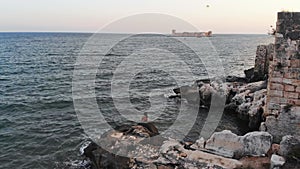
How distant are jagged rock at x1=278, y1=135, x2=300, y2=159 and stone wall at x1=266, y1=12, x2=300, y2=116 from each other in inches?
54.7

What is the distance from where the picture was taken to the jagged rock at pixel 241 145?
999cm

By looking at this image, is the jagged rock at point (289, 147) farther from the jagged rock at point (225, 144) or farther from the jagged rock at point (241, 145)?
the jagged rock at point (225, 144)

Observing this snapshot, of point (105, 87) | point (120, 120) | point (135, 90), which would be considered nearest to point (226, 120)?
point (120, 120)

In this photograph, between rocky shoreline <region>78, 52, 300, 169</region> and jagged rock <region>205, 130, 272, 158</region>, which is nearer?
rocky shoreline <region>78, 52, 300, 169</region>

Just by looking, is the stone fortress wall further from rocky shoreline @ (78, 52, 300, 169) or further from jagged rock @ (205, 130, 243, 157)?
jagged rock @ (205, 130, 243, 157)

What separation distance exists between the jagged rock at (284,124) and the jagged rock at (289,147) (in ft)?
3.23

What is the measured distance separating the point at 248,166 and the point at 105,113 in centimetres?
1244

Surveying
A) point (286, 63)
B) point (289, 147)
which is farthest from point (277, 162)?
point (286, 63)

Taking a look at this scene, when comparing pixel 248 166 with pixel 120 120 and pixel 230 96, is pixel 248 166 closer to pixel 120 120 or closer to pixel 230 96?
pixel 120 120

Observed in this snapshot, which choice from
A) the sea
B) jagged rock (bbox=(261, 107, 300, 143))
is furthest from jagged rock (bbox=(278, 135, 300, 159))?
the sea

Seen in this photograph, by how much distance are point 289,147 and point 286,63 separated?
289cm

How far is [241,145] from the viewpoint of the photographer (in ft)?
33.2

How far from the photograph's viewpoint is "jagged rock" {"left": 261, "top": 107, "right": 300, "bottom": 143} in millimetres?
10547

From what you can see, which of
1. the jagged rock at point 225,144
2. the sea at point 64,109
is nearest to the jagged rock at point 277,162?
the jagged rock at point 225,144
